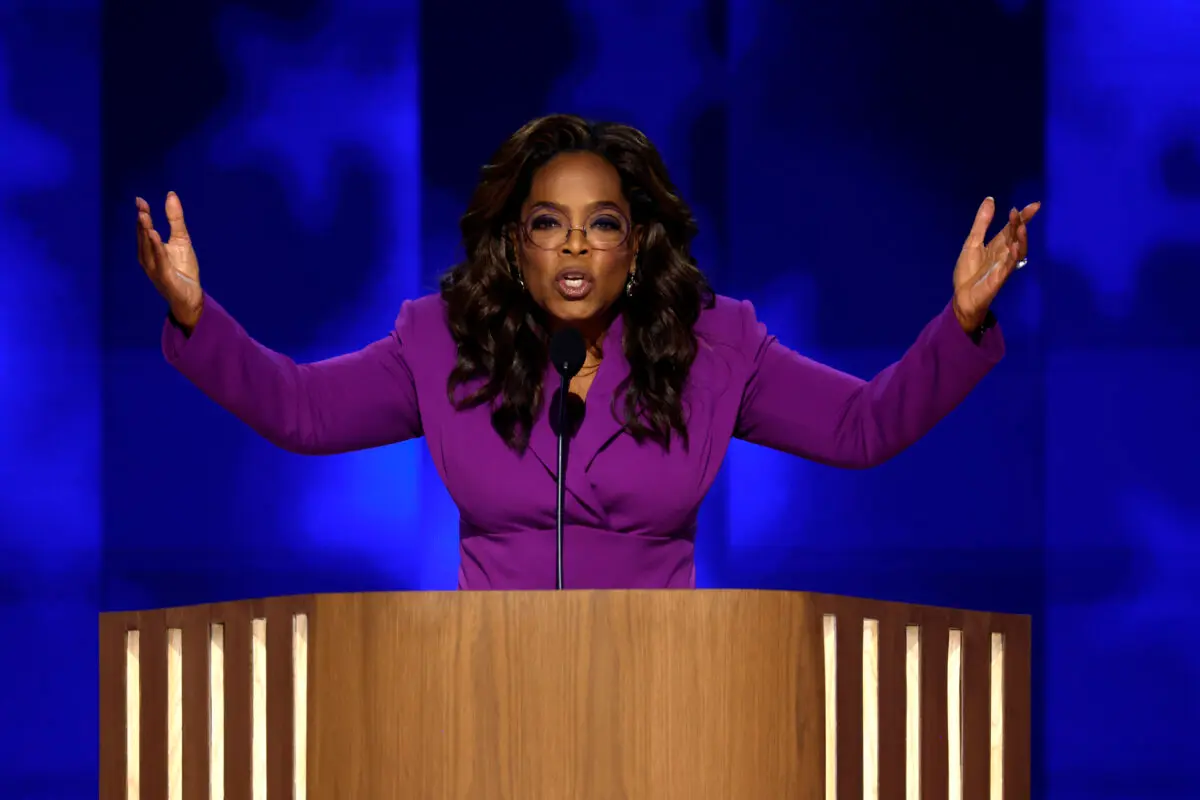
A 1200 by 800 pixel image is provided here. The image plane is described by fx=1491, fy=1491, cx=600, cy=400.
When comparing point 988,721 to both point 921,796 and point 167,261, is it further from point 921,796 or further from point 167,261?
point 167,261

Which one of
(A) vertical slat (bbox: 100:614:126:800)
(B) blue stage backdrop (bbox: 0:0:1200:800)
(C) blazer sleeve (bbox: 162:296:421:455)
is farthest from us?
(B) blue stage backdrop (bbox: 0:0:1200:800)

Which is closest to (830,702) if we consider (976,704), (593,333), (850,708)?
(850,708)

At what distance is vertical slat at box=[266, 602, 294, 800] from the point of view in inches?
52.7

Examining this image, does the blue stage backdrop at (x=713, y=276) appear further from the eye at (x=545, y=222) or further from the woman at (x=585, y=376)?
the eye at (x=545, y=222)

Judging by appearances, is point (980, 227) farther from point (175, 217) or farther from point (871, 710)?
point (175, 217)

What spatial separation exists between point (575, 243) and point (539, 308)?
5.7 inches

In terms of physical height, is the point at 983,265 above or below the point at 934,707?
above

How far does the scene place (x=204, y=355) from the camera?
1805 mm

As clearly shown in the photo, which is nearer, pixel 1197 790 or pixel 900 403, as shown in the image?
pixel 900 403

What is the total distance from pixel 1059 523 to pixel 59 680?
6.64 feet

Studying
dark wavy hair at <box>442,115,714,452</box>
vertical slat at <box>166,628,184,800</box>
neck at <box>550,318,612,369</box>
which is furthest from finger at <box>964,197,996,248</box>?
vertical slat at <box>166,628,184,800</box>

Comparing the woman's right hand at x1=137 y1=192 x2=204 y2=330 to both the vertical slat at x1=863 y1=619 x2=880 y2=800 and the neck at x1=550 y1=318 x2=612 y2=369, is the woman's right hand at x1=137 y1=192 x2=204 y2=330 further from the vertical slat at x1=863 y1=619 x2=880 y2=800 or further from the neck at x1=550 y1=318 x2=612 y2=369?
the vertical slat at x1=863 y1=619 x2=880 y2=800

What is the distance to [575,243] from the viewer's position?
6.36ft

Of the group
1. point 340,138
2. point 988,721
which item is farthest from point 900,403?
point 340,138
